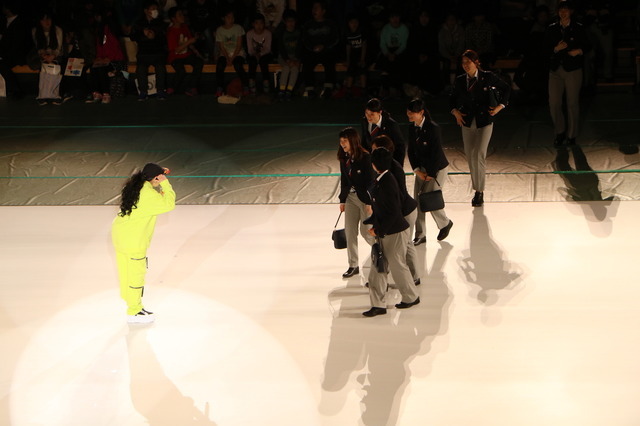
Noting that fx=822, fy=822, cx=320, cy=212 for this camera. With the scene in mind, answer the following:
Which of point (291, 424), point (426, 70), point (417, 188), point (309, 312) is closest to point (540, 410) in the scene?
point (291, 424)

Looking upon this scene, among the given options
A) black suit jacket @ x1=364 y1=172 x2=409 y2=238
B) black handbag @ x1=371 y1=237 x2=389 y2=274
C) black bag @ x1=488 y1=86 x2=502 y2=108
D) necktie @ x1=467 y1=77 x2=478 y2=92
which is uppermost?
necktie @ x1=467 y1=77 x2=478 y2=92

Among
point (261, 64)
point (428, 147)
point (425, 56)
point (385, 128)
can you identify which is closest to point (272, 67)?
point (261, 64)

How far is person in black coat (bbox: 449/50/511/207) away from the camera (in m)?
8.11

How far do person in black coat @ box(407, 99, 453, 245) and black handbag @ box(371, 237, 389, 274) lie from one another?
1484 millimetres

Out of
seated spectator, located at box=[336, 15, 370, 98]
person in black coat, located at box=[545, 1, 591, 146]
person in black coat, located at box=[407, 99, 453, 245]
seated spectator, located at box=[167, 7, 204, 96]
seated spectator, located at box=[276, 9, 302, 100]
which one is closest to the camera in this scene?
person in black coat, located at box=[407, 99, 453, 245]

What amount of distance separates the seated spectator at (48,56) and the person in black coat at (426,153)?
8.66 metres

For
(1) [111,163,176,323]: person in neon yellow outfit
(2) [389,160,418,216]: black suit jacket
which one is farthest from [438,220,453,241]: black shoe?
(1) [111,163,176,323]: person in neon yellow outfit

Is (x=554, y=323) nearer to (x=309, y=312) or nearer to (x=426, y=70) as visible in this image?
(x=309, y=312)

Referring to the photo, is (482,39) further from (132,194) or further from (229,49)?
(132,194)

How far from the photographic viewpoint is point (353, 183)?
643cm

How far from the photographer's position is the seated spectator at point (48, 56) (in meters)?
14.0

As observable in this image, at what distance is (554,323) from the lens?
19.5 feet

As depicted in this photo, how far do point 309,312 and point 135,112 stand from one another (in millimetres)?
7877

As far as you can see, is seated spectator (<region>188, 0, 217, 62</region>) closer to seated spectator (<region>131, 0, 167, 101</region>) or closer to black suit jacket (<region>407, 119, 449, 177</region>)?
seated spectator (<region>131, 0, 167, 101</region>)
